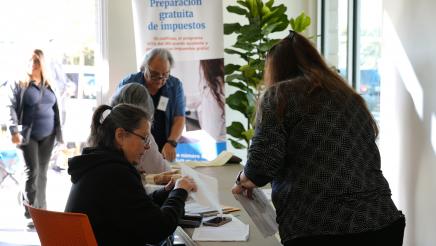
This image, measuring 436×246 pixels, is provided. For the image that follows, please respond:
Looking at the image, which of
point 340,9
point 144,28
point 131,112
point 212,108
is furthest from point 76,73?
point 131,112

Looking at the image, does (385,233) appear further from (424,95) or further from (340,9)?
(340,9)

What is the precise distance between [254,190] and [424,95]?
1.02 meters

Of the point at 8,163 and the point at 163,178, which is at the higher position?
the point at 163,178

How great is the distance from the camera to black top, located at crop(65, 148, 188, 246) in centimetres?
167

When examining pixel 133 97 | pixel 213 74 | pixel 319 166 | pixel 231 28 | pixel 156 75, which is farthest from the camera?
pixel 213 74

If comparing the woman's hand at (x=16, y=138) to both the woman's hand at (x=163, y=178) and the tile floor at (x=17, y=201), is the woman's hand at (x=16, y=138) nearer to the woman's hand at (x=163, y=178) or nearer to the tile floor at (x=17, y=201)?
the tile floor at (x=17, y=201)

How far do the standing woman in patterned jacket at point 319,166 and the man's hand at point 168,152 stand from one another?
182 cm

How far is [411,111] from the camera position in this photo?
8.18ft

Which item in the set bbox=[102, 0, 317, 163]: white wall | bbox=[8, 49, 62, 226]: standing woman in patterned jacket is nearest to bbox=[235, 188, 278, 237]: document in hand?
bbox=[8, 49, 62, 226]: standing woman in patterned jacket

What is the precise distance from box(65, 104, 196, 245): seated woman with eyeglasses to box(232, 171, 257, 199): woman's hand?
0.25 metres

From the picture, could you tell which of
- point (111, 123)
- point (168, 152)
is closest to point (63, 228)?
point (111, 123)

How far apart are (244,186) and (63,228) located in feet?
1.93

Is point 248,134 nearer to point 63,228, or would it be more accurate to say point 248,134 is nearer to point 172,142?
point 172,142

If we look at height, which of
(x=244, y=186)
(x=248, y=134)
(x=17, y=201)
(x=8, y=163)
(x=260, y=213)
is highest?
(x=244, y=186)
